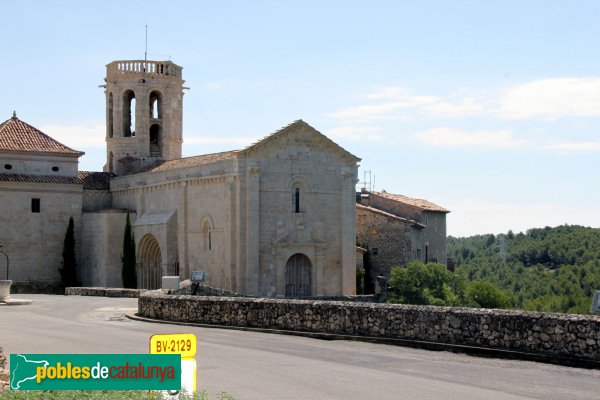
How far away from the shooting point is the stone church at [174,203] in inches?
1628

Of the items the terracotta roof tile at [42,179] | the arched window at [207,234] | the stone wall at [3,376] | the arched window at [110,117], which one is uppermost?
the arched window at [110,117]

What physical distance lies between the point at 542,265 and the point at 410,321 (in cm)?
10988

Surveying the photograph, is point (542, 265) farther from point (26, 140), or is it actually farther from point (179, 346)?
point (179, 346)

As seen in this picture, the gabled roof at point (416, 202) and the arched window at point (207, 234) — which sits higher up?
the gabled roof at point (416, 202)

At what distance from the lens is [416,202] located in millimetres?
59438

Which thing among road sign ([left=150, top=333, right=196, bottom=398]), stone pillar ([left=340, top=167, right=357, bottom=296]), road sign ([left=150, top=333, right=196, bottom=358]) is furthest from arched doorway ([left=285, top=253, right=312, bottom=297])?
road sign ([left=150, top=333, right=196, bottom=358])

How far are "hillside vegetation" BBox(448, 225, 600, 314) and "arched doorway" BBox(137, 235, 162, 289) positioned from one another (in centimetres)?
4167

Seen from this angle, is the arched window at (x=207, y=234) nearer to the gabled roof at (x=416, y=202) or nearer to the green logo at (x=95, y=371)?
the gabled roof at (x=416, y=202)

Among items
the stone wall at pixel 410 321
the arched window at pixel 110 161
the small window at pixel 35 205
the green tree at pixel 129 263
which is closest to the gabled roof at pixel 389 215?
the green tree at pixel 129 263

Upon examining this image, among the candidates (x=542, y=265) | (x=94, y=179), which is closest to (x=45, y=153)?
(x=94, y=179)

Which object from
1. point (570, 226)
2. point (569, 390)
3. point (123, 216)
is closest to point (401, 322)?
point (569, 390)

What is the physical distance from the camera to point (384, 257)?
53688 mm

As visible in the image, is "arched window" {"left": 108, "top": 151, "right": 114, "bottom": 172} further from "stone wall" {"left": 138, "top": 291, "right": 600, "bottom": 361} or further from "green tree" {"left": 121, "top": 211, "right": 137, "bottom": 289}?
"stone wall" {"left": 138, "top": 291, "right": 600, "bottom": 361}

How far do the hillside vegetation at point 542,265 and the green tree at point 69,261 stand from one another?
4287 centimetres
